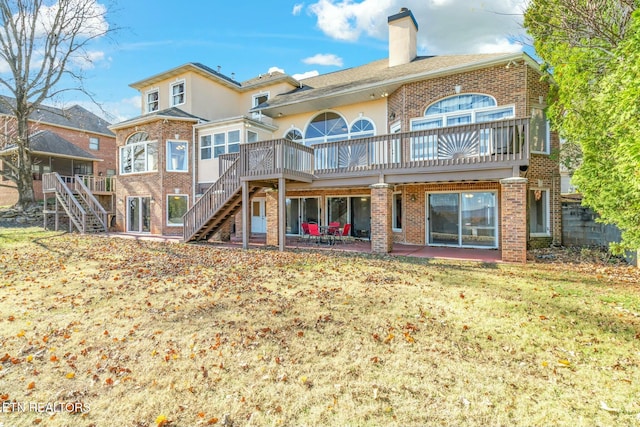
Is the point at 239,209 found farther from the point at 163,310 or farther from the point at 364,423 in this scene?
the point at 364,423

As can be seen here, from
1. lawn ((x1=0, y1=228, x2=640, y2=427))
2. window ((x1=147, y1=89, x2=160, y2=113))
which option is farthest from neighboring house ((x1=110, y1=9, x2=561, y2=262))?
lawn ((x1=0, y1=228, x2=640, y2=427))

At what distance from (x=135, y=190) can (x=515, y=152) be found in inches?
735

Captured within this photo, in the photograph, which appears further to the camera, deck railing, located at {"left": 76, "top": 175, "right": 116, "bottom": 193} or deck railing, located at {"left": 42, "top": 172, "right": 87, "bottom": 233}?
deck railing, located at {"left": 76, "top": 175, "right": 116, "bottom": 193}

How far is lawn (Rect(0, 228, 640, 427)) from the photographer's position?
303 centimetres

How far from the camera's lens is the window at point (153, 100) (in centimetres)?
2058

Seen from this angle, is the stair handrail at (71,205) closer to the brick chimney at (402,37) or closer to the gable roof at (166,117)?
the gable roof at (166,117)

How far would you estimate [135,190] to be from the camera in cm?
1856

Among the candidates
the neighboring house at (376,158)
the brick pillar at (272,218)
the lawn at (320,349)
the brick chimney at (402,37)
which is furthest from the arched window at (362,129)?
the lawn at (320,349)

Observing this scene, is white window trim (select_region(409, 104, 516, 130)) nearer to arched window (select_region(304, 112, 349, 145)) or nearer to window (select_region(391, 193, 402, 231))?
window (select_region(391, 193, 402, 231))

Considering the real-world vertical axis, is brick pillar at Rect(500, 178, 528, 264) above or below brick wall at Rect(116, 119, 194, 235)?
below

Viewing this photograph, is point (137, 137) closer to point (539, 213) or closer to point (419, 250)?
point (419, 250)

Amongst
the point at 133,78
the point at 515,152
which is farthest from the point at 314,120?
the point at 133,78

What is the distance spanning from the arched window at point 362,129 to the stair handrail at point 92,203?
14.5m

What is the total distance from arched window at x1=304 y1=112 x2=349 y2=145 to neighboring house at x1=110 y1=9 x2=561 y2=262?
7 centimetres
